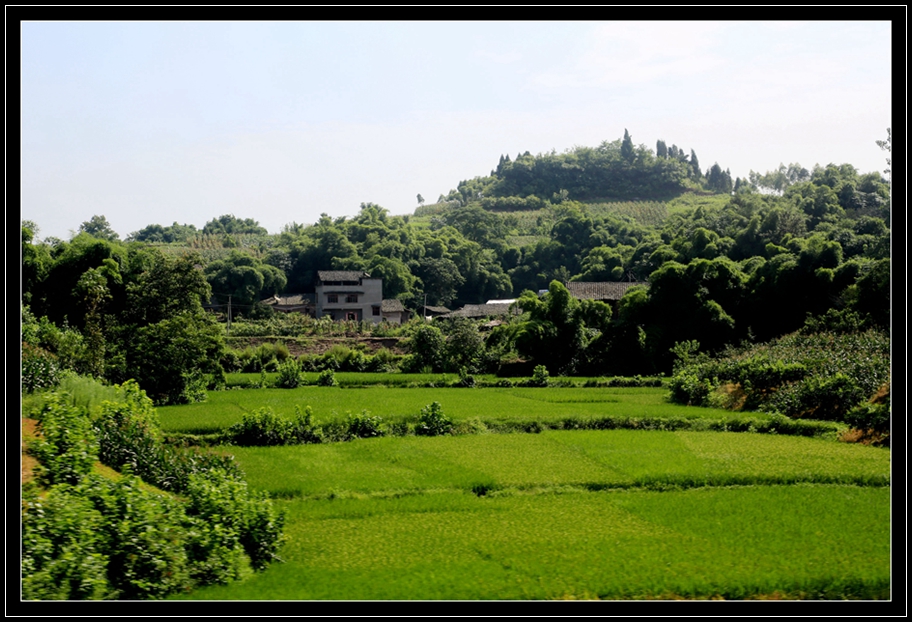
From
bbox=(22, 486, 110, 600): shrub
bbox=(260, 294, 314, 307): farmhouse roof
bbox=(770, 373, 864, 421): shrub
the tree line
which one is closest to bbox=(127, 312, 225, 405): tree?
the tree line

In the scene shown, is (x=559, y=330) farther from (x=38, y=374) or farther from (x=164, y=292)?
(x=38, y=374)

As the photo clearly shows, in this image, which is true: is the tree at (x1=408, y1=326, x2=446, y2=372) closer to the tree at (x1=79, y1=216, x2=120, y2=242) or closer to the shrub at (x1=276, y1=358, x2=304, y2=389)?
the shrub at (x1=276, y1=358, x2=304, y2=389)

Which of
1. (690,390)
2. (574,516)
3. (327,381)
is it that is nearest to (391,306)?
(327,381)

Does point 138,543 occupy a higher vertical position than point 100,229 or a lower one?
lower

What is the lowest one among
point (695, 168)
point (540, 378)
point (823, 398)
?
point (540, 378)

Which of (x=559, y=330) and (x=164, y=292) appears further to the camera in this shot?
(x=559, y=330)

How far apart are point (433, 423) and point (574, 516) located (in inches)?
195

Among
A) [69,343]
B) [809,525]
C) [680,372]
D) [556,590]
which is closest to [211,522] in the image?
[556,590]

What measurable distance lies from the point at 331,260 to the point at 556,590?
29.0 meters

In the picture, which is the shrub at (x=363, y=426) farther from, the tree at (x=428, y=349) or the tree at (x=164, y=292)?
the tree at (x=428, y=349)

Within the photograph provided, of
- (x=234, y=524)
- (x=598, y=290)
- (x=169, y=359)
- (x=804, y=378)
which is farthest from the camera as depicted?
(x=598, y=290)

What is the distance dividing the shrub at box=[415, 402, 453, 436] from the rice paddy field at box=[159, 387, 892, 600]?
0.50 meters

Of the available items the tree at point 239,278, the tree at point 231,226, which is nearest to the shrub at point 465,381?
the tree at point 239,278

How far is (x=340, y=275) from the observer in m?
30.6
